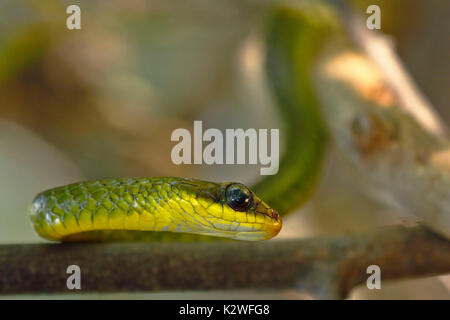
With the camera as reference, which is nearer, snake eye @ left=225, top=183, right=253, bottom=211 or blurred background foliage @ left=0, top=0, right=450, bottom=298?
snake eye @ left=225, top=183, right=253, bottom=211

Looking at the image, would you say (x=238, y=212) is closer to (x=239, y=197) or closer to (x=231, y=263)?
(x=239, y=197)

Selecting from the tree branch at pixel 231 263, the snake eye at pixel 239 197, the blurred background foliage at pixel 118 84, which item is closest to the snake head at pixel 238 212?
the snake eye at pixel 239 197

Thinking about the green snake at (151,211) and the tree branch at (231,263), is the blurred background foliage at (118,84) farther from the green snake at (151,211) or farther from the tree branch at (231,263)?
the green snake at (151,211)

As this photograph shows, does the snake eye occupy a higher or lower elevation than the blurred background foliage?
lower

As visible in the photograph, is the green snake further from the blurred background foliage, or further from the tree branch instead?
the blurred background foliage

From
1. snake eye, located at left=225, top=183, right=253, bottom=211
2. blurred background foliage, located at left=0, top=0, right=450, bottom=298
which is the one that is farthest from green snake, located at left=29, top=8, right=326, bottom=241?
blurred background foliage, located at left=0, top=0, right=450, bottom=298
